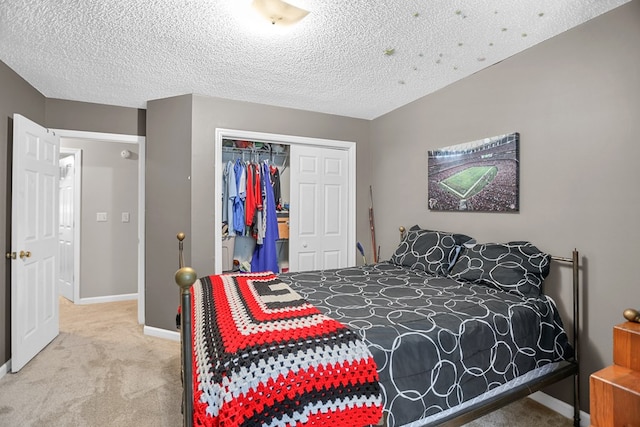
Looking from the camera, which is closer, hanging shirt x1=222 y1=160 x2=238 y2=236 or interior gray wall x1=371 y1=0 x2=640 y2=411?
interior gray wall x1=371 y1=0 x2=640 y2=411

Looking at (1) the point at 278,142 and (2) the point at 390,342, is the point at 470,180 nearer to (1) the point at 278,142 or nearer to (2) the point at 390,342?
(2) the point at 390,342

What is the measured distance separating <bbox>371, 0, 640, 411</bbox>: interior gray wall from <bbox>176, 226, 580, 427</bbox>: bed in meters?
0.13

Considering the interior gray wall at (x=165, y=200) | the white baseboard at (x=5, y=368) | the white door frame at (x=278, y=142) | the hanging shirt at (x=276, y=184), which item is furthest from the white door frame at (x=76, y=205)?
the hanging shirt at (x=276, y=184)

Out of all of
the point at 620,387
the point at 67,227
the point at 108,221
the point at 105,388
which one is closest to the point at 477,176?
the point at 620,387

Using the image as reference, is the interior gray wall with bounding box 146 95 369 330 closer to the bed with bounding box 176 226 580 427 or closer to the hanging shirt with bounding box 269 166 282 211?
the hanging shirt with bounding box 269 166 282 211

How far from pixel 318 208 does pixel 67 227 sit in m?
Answer: 3.45

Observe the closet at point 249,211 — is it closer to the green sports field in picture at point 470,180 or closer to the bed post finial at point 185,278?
the green sports field in picture at point 470,180

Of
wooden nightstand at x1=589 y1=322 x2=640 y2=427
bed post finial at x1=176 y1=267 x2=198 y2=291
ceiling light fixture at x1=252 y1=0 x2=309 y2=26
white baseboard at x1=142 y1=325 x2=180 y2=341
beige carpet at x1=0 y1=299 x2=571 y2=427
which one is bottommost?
beige carpet at x1=0 y1=299 x2=571 y2=427

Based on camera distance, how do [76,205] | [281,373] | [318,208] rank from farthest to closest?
[76,205]
[318,208]
[281,373]

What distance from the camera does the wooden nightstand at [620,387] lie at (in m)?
1.17

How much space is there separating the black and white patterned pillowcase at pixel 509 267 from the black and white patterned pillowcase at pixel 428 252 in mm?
190

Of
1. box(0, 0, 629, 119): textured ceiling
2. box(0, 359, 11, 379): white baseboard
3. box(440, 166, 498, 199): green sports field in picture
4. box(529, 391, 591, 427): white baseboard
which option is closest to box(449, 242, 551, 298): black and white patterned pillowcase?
box(440, 166, 498, 199): green sports field in picture

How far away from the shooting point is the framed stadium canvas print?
242cm

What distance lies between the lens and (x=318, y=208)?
3916 millimetres
